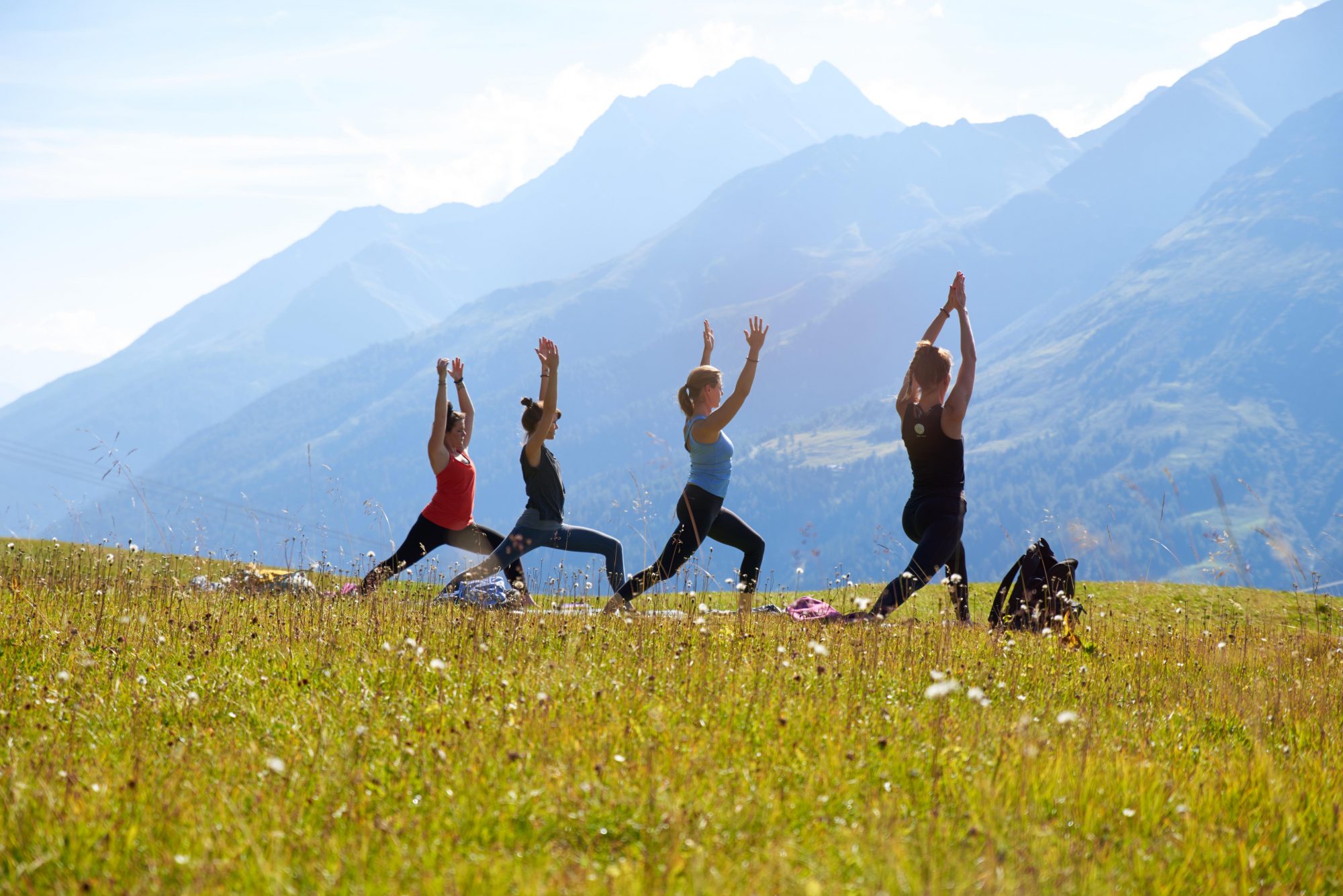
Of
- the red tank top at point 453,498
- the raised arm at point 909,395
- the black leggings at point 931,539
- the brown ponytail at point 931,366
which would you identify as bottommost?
the black leggings at point 931,539

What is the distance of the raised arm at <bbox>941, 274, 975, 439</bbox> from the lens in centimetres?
873

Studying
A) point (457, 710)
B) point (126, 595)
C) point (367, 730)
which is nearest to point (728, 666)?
point (457, 710)

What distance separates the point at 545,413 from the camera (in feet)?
35.7

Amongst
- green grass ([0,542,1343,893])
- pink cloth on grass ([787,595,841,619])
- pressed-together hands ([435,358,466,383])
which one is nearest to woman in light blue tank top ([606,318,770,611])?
pink cloth on grass ([787,595,841,619])

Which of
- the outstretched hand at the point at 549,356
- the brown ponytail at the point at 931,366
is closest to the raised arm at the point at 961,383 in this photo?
the brown ponytail at the point at 931,366

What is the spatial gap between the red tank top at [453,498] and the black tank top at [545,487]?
1.08m

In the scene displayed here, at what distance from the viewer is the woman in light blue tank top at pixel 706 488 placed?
954cm

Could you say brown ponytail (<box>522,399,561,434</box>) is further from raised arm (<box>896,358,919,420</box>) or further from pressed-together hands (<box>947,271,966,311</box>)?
pressed-together hands (<box>947,271,966,311</box>)

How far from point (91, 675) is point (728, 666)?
3.69m

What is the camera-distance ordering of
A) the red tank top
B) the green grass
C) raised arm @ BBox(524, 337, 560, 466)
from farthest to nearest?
the red tank top → raised arm @ BBox(524, 337, 560, 466) → the green grass

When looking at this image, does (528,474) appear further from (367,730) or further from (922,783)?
(922,783)

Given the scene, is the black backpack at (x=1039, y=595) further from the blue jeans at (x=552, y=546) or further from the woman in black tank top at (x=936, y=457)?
the blue jeans at (x=552, y=546)

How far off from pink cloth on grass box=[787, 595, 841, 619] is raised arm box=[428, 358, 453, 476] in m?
4.27

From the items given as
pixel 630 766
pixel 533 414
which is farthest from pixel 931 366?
pixel 630 766
